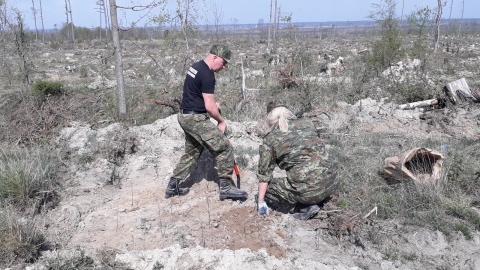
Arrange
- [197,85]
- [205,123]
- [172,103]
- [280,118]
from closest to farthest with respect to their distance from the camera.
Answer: [280,118], [197,85], [205,123], [172,103]

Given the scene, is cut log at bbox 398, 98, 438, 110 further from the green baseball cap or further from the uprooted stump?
the green baseball cap

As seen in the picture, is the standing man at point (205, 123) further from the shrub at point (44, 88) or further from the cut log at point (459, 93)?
the cut log at point (459, 93)

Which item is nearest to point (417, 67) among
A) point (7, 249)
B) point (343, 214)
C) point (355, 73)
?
point (355, 73)

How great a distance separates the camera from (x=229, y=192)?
167 inches

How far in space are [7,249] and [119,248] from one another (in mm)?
887

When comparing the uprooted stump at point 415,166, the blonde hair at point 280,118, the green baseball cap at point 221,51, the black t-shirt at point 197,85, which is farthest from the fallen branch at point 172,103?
the uprooted stump at point 415,166

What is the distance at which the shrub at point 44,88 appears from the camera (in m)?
7.75

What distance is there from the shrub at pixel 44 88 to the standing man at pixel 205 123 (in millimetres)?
4911

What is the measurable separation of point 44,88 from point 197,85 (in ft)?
17.3

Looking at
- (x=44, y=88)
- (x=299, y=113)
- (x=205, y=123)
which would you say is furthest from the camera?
(x=44, y=88)

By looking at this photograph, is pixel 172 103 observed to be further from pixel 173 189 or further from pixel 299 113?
pixel 173 189

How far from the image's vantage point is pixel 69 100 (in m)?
7.91

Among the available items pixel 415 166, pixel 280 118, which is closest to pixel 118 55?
pixel 280 118

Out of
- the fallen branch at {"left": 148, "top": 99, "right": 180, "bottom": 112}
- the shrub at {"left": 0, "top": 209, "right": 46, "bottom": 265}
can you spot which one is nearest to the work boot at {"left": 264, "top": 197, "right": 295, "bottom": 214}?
the shrub at {"left": 0, "top": 209, "right": 46, "bottom": 265}
